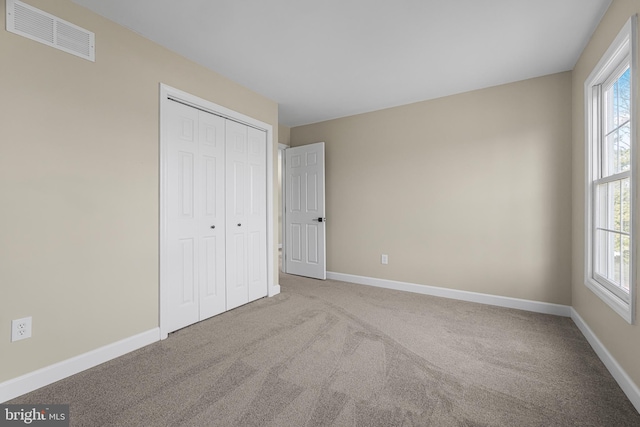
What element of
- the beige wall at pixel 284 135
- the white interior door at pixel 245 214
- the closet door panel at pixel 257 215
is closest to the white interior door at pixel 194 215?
the white interior door at pixel 245 214

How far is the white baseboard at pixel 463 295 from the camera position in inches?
119

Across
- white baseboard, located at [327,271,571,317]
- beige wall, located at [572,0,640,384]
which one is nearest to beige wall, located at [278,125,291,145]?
white baseboard, located at [327,271,571,317]

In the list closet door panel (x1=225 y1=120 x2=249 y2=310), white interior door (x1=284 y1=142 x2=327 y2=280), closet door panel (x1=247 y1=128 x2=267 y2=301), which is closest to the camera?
closet door panel (x1=225 y1=120 x2=249 y2=310)

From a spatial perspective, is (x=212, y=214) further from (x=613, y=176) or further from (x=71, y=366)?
(x=613, y=176)

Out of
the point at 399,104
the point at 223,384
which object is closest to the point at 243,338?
the point at 223,384

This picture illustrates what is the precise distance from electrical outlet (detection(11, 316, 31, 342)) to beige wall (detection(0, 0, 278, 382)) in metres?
0.03

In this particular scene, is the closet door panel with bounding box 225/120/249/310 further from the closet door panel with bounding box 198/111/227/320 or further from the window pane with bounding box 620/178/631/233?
the window pane with bounding box 620/178/631/233

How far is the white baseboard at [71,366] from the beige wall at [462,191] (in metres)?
2.80

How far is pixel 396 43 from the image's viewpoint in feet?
7.94

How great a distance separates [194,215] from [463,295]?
3193 mm

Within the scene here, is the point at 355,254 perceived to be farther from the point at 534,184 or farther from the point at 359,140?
the point at 534,184

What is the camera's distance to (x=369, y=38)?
92.6 inches

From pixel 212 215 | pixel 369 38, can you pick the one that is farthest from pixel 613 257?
pixel 212 215

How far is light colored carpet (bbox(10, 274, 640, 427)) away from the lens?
1.54 meters
